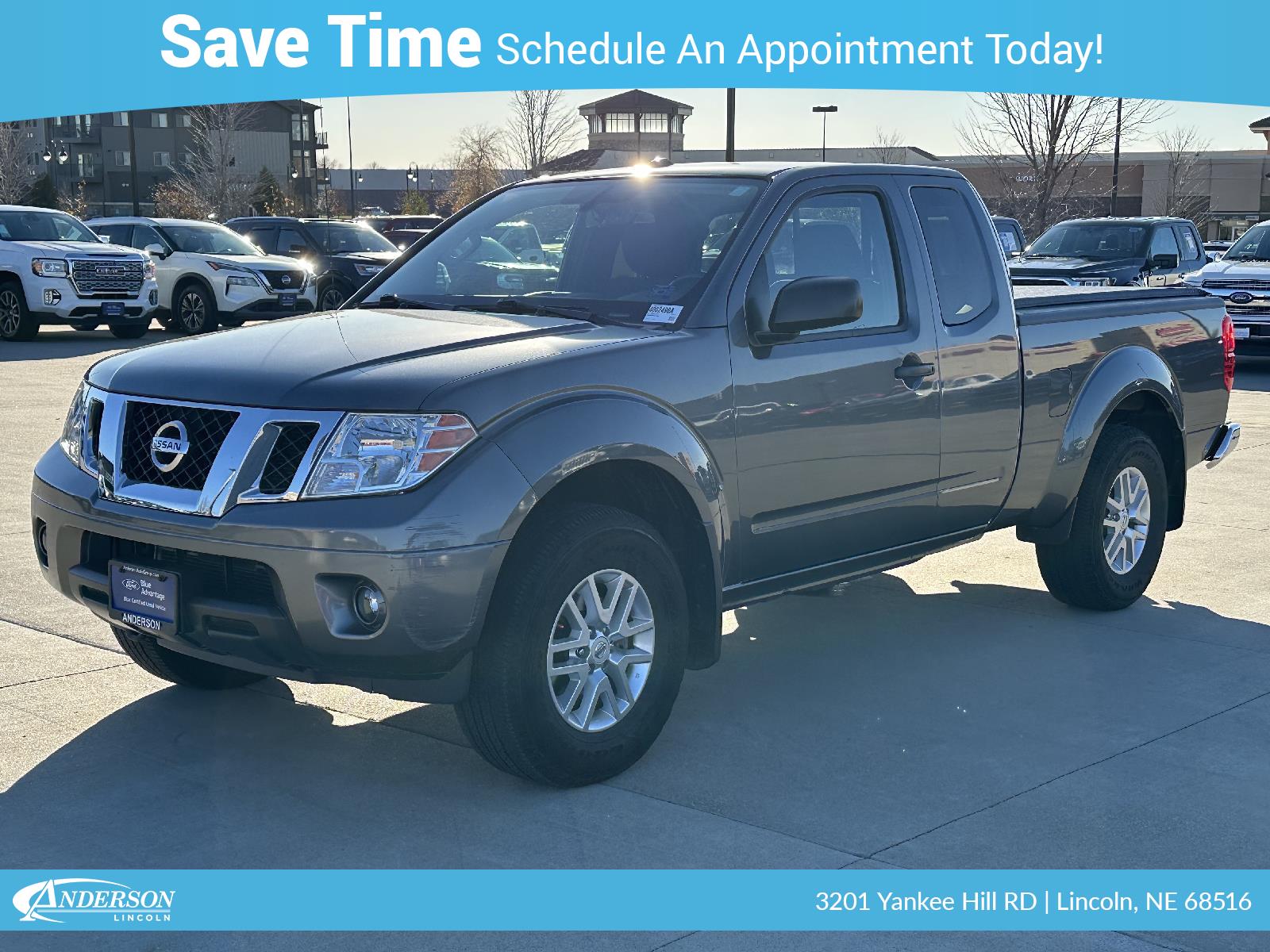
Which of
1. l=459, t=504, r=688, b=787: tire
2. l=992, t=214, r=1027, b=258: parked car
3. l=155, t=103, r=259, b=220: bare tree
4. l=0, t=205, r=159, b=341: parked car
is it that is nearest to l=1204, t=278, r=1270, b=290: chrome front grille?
l=992, t=214, r=1027, b=258: parked car

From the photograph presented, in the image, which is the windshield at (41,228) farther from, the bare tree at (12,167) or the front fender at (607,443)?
the bare tree at (12,167)

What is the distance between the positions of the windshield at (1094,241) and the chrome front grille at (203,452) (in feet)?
55.8

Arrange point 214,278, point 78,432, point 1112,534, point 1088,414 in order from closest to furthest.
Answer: point 78,432, point 1088,414, point 1112,534, point 214,278

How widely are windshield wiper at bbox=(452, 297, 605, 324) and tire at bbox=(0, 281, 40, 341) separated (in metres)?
17.4

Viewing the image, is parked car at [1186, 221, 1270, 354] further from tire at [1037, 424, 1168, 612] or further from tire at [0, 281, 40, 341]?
tire at [0, 281, 40, 341]

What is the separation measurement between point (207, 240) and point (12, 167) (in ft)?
173

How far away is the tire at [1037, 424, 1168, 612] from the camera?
6.81 metres

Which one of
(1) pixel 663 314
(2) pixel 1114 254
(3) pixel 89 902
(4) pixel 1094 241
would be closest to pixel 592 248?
(1) pixel 663 314

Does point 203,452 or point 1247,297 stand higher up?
point 203,452

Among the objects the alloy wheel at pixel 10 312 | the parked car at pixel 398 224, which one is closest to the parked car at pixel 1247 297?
the alloy wheel at pixel 10 312

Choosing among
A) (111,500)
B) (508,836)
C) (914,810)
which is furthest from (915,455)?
(111,500)

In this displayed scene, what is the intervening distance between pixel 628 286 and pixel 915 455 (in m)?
1.30

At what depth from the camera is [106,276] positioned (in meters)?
20.9

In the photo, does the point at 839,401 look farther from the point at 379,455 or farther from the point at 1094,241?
the point at 1094,241
